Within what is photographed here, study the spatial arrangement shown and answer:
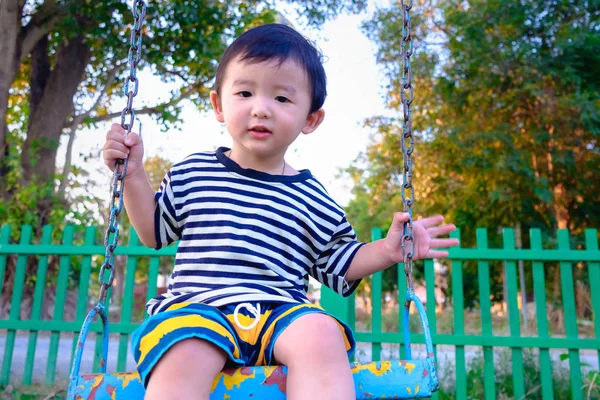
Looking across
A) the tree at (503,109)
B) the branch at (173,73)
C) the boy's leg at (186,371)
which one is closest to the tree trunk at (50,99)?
the branch at (173,73)

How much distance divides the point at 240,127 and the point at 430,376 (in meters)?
0.88

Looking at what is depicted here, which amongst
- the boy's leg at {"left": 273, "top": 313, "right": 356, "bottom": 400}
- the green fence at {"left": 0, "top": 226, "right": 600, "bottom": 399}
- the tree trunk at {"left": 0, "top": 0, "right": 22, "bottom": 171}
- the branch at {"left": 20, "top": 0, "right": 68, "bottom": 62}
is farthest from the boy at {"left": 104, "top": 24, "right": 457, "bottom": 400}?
the branch at {"left": 20, "top": 0, "right": 68, "bottom": 62}

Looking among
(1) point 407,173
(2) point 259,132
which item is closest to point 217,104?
(2) point 259,132

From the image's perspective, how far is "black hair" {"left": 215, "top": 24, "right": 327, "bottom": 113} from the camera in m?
1.60

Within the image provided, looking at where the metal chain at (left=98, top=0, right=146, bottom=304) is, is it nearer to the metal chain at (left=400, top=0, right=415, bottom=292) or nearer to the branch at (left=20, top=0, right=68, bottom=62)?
the metal chain at (left=400, top=0, right=415, bottom=292)

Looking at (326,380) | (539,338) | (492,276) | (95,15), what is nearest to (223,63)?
(326,380)

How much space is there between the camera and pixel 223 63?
1698mm

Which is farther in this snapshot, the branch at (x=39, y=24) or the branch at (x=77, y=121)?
→ the branch at (x=77, y=121)

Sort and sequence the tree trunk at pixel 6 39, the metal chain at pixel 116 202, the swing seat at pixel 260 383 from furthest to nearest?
the tree trunk at pixel 6 39
the metal chain at pixel 116 202
the swing seat at pixel 260 383

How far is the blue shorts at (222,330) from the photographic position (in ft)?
4.19

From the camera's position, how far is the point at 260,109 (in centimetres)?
156

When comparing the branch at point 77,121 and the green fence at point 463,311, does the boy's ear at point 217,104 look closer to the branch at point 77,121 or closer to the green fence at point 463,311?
the green fence at point 463,311

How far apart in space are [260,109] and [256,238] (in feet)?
1.25

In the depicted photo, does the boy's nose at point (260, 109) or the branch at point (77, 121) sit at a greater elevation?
the branch at point (77, 121)
